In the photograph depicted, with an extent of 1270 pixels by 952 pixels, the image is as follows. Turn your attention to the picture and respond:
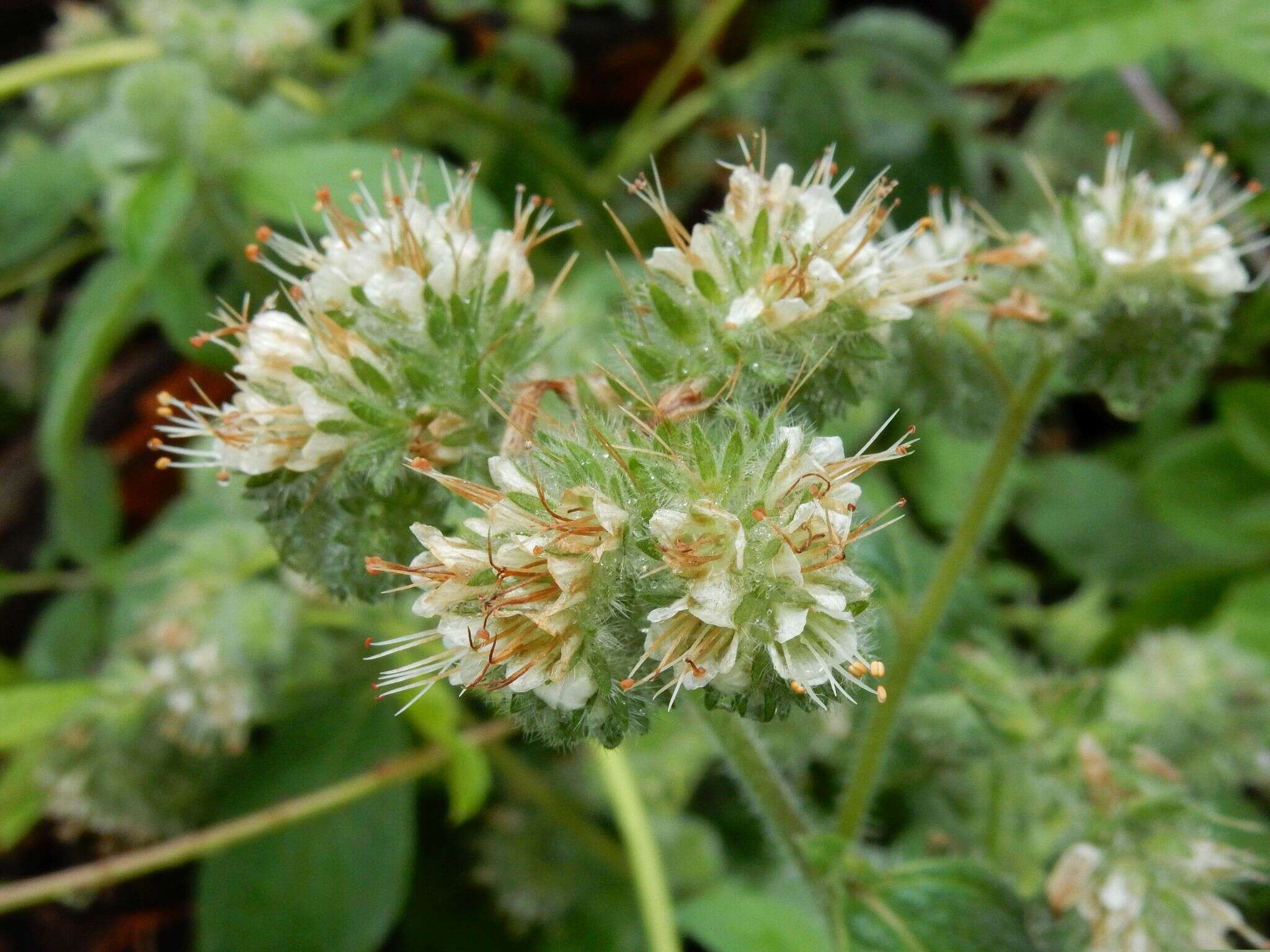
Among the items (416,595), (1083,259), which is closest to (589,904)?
(416,595)

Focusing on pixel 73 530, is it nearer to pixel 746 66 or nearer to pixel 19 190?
pixel 19 190

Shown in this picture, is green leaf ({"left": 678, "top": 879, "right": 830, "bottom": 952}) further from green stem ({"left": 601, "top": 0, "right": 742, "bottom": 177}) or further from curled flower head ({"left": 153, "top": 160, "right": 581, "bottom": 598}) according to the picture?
green stem ({"left": 601, "top": 0, "right": 742, "bottom": 177})

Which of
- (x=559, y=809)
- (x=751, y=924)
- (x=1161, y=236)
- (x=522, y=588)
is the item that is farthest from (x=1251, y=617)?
(x=522, y=588)

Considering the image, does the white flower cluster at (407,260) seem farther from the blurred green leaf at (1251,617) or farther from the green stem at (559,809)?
the blurred green leaf at (1251,617)

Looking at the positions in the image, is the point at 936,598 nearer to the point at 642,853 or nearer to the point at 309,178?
the point at 642,853

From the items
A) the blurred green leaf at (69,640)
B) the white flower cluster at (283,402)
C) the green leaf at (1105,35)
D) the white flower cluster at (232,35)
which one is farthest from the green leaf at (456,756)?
the green leaf at (1105,35)
